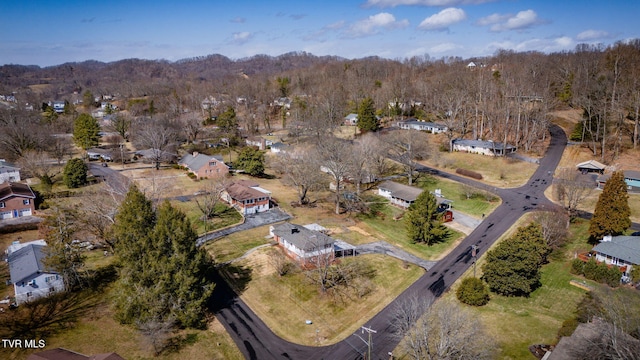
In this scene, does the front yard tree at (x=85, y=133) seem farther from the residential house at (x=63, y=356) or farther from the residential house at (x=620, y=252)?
the residential house at (x=620, y=252)

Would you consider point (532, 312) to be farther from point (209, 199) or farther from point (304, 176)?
point (209, 199)

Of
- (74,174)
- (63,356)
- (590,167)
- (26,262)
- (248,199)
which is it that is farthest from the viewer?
(74,174)

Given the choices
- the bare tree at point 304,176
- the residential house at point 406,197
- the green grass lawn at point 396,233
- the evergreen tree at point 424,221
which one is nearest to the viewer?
the green grass lawn at point 396,233

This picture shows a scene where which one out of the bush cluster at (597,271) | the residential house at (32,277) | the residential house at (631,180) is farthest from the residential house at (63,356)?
the residential house at (631,180)

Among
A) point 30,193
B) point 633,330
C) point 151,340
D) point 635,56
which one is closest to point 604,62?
point 635,56

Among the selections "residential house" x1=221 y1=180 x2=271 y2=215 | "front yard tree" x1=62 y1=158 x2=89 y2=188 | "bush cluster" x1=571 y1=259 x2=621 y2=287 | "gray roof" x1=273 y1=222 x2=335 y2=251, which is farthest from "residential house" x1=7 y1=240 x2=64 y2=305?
"bush cluster" x1=571 y1=259 x2=621 y2=287

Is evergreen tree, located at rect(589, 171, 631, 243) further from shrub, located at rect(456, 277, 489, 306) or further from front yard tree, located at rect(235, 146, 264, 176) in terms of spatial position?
front yard tree, located at rect(235, 146, 264, 176)

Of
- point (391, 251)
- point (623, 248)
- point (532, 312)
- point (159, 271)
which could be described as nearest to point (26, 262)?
point (159, 271)
